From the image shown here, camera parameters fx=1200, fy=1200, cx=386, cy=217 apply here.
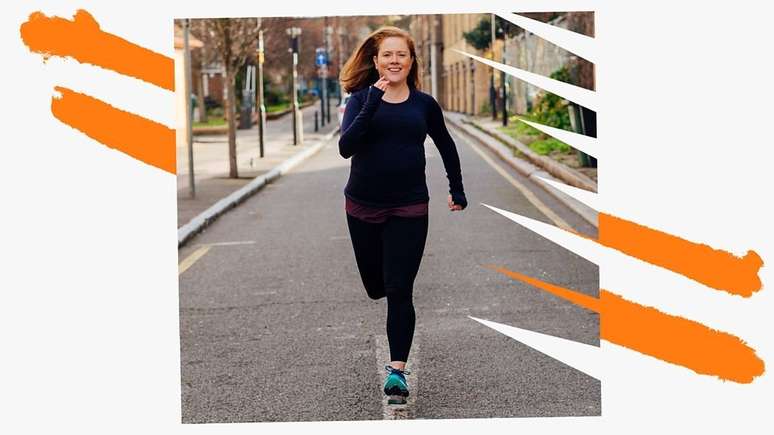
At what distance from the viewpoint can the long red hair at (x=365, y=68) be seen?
173 inches

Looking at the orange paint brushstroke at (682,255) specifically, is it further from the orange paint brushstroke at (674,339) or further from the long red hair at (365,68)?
the long red hair at (365,68)

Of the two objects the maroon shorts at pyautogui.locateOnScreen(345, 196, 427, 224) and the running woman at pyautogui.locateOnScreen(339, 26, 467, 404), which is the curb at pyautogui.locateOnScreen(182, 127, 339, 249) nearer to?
the running woman at pyautogui.locateOnScreen(339, 26, 467, 404)

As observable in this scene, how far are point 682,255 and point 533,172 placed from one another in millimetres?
14348

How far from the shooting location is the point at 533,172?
17562 mm

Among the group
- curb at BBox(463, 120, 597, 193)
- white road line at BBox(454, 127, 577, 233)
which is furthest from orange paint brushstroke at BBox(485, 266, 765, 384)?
curb at BBox(463, 120, 597, 193)

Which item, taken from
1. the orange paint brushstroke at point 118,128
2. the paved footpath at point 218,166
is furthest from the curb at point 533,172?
the paved footpath at point 218,166

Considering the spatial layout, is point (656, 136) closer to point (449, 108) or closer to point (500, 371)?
point (500, 371)

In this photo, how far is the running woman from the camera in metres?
4.27

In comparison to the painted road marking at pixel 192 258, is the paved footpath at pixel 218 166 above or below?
below

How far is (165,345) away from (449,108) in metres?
58.1

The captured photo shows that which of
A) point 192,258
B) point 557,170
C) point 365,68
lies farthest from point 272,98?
point 365,68

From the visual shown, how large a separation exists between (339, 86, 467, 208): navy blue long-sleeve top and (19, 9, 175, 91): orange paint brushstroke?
1.04 metres

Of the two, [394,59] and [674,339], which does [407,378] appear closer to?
[394,59]

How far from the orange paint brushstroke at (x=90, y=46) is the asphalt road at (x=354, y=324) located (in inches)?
81.0
